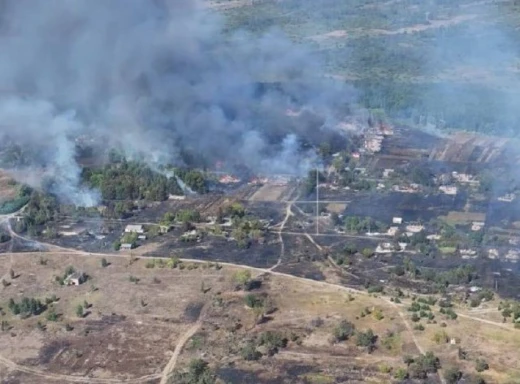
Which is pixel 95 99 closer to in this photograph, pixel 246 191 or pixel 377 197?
pixel 246 191

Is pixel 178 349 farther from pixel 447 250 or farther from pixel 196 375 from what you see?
pixel 447 250

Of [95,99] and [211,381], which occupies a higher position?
[95,99]

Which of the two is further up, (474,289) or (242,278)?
(242,278)

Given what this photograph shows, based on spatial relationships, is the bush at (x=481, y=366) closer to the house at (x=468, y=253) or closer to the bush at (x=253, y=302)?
the bush at (x=253, y=302)

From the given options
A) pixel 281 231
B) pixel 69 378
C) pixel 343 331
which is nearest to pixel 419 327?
pixel 343 331

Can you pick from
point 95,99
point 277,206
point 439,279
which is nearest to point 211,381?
point 439,279
